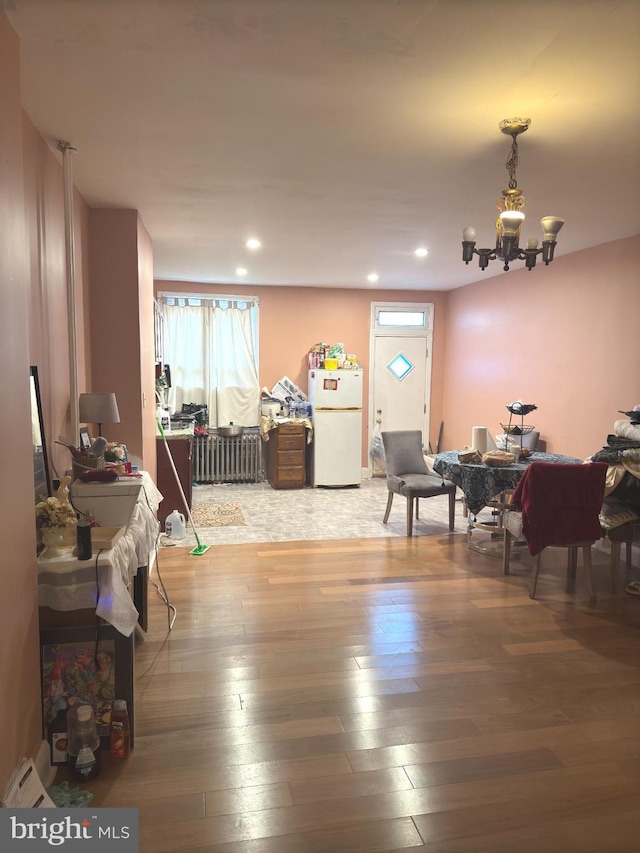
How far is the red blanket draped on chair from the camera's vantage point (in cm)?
352

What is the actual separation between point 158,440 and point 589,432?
383cm

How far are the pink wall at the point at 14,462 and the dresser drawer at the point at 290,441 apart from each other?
4.89 metres

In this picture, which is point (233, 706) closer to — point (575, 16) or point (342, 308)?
point (575, 16)

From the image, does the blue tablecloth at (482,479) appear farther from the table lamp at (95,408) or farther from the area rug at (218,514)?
the table lamp at (95,408)

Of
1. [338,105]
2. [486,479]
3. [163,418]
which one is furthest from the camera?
[163,418]

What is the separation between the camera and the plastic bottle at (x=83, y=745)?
77.6 inches

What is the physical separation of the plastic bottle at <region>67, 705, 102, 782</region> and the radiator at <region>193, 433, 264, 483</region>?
5.10 metres

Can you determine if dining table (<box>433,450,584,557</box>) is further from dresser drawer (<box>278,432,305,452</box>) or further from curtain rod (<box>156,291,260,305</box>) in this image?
curtain rod (<box>156,291,260,305</box>)

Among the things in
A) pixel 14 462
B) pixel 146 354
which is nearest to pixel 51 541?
pixel 14 462

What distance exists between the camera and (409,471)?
17.1 ft

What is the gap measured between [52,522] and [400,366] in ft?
20.0

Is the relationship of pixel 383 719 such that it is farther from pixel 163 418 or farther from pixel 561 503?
pixel 163 418

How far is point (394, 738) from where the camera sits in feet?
7.32

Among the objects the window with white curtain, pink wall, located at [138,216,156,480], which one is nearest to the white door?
the window with white curtain
